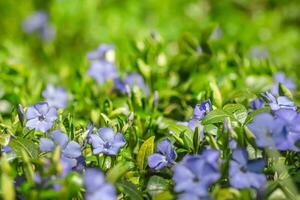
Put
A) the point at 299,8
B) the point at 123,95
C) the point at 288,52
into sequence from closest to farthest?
the point at 123,95, the point at 288,52, the point at 299,8

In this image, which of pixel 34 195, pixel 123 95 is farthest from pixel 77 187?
pixel 123 95

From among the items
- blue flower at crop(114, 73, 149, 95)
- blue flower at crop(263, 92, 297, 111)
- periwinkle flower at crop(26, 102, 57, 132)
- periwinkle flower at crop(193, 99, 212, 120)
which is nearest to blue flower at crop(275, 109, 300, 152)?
blue flower at crop(263, 92, 297, 111)

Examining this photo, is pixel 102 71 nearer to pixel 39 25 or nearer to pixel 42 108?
pixel 42 108

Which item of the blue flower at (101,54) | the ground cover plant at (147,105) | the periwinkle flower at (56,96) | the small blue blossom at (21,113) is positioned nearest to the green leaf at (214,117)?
the ground cover plant at (147,105)

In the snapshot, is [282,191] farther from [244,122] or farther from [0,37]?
[0,37]

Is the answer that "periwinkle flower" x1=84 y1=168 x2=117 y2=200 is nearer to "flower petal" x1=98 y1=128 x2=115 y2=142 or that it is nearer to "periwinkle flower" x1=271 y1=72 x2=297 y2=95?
"flower petal" x1=98 y1=128 x2=115 y2=142

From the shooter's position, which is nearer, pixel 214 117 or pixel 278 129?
pixel 278 129

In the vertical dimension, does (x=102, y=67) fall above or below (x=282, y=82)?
above

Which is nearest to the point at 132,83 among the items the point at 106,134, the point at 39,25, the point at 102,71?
the point at 102,71
